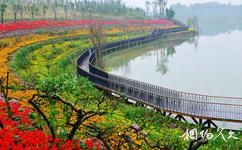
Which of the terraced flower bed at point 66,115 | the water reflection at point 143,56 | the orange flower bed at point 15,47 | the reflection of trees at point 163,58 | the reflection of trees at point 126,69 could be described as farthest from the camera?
the water reflection at point 143,56

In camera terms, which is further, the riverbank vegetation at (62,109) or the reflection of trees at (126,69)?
the reflection of trees at (126,69)

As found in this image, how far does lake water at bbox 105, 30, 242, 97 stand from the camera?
115ft

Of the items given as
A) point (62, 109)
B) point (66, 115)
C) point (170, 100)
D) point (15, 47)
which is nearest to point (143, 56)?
point (15, 47)

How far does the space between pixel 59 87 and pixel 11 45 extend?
103 feet

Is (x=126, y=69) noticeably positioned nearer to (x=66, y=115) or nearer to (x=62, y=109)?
(x=62, y=109)

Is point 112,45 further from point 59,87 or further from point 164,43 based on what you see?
point 59,87

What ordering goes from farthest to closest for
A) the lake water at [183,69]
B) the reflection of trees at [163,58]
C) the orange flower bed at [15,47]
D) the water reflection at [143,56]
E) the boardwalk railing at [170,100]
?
the water reflection at [143,56]
the reflection of trees at [163,58]
the lake water at [183,69]
the boardwalk railing at [170,100]
the orange flower bed at [15,47]

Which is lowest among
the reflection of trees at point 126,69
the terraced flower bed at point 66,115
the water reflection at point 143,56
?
the reflection of trees at point 126,69

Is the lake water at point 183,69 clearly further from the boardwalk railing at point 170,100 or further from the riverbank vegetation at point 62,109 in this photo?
the boardwalk railing at point 170,100

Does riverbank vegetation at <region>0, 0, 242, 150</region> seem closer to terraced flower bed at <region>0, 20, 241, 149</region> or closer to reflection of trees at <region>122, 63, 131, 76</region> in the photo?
terraced flower bed at <region>0, 20, 241, 149</region>

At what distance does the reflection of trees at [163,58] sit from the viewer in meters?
47.4

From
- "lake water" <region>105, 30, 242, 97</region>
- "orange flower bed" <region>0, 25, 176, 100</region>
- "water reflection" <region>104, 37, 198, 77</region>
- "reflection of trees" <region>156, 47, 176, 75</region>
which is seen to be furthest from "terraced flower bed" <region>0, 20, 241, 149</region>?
"reflection of trees" <region>156, 47, 176, 75</region>

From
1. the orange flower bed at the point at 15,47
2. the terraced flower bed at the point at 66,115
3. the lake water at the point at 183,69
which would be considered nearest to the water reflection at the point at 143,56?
the lake water at the point at 183,69

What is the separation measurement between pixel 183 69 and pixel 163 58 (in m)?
13.1
